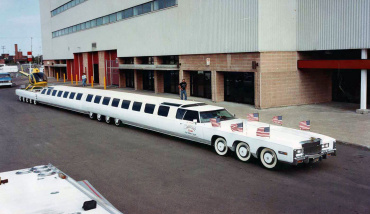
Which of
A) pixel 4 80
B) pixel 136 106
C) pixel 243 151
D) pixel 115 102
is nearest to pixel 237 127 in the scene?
pixel 243 151

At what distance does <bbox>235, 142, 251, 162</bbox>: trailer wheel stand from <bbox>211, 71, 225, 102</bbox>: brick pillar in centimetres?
1349

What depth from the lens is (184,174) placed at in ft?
31.5

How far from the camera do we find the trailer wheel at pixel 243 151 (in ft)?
34.7

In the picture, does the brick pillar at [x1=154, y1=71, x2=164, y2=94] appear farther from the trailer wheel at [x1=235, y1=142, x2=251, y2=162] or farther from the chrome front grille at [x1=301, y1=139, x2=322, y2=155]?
the chrome front grille at [x1=301, y1=139, x2=322, y2=155]

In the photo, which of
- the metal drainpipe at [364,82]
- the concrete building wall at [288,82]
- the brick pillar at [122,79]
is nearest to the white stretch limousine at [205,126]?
the concrete building wall at [288,82]

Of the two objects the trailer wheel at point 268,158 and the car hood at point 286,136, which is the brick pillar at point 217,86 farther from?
the trailer wheel at point 268,158

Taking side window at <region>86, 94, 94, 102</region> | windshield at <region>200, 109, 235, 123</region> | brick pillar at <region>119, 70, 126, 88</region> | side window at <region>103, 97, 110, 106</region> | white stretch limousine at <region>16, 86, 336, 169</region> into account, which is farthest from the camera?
brick pillar at <region>119, 70, 126, 88</region>

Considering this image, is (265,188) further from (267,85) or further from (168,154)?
(267,85)

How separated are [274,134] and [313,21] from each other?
517 inches

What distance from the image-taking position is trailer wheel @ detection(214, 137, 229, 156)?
11336mm

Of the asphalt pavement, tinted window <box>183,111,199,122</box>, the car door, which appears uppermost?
tinted window <box>183,111,199,122</box>

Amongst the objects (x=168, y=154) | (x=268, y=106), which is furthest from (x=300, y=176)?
(x=268, y=106)

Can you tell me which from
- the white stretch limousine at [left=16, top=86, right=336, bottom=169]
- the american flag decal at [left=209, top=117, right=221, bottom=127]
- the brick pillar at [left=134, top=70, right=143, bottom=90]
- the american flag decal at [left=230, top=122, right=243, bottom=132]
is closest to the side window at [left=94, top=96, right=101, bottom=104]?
the white stretch limousine at [left=16, top=86, right=336, bottom=169]

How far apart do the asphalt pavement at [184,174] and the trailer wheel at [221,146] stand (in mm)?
201
